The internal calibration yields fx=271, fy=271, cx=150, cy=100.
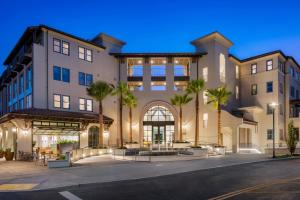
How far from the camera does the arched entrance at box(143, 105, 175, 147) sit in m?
43.6

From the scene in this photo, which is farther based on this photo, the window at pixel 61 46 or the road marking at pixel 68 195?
the window at pixel 61 46

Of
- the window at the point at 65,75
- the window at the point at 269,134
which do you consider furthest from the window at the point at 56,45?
the window at the point at 269,134

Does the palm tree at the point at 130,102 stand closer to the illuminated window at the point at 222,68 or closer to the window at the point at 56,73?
the window at the point at 56,73

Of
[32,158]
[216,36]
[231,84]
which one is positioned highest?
[216,36]

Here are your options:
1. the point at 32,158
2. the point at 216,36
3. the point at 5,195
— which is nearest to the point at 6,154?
the point at 32,158

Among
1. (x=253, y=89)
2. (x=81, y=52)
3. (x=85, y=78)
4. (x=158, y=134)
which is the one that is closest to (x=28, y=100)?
(x=85, y=78)

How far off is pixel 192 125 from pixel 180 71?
9.19 metres

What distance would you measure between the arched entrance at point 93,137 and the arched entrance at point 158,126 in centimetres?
868

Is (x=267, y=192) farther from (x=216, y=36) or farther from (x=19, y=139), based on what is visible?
(x=216, y=36)

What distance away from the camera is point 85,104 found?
37.9 metres

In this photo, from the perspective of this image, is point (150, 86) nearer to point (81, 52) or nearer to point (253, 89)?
point (81, 52)

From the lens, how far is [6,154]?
96.8 ft

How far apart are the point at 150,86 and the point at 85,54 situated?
11.4 meters

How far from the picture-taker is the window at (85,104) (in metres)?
37.4
